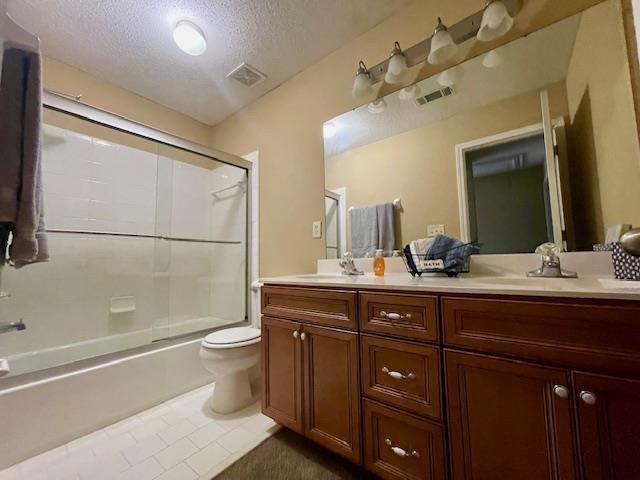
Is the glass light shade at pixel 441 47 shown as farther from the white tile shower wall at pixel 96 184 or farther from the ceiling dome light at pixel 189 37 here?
the white tile shower wall at pixel 96 184

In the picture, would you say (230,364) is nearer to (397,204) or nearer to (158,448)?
(158,448)

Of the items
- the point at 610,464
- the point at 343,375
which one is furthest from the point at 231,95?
the point at 610,464

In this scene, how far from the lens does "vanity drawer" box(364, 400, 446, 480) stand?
0.81 metres

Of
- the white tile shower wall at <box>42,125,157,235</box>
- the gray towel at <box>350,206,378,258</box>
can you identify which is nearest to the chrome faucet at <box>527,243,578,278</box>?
the gray towel at <box>350,206,378,258</box>

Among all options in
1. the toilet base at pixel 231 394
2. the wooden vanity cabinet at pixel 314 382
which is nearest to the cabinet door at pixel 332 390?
the wooden vanity cabinet at pixel 314 382

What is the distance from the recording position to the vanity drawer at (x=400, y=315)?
835mm

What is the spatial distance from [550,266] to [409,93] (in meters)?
1.07

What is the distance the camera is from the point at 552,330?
664 mm

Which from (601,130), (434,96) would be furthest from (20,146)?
(601,130)

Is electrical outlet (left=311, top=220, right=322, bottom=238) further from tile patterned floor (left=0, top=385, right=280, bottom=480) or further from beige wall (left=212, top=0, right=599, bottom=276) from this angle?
tile patterned floor (left=0, top=385, right=280, bottom=480)

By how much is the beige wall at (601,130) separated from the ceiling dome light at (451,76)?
418mm

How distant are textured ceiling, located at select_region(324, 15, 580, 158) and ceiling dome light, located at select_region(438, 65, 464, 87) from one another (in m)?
0.01

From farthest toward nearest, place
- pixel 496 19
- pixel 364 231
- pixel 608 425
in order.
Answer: pixel 364 231
pixel 496 19
pixel 608 425

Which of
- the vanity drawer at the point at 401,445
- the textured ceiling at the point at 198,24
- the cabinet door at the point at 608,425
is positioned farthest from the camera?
the textured ceiling at the point at 198,24
